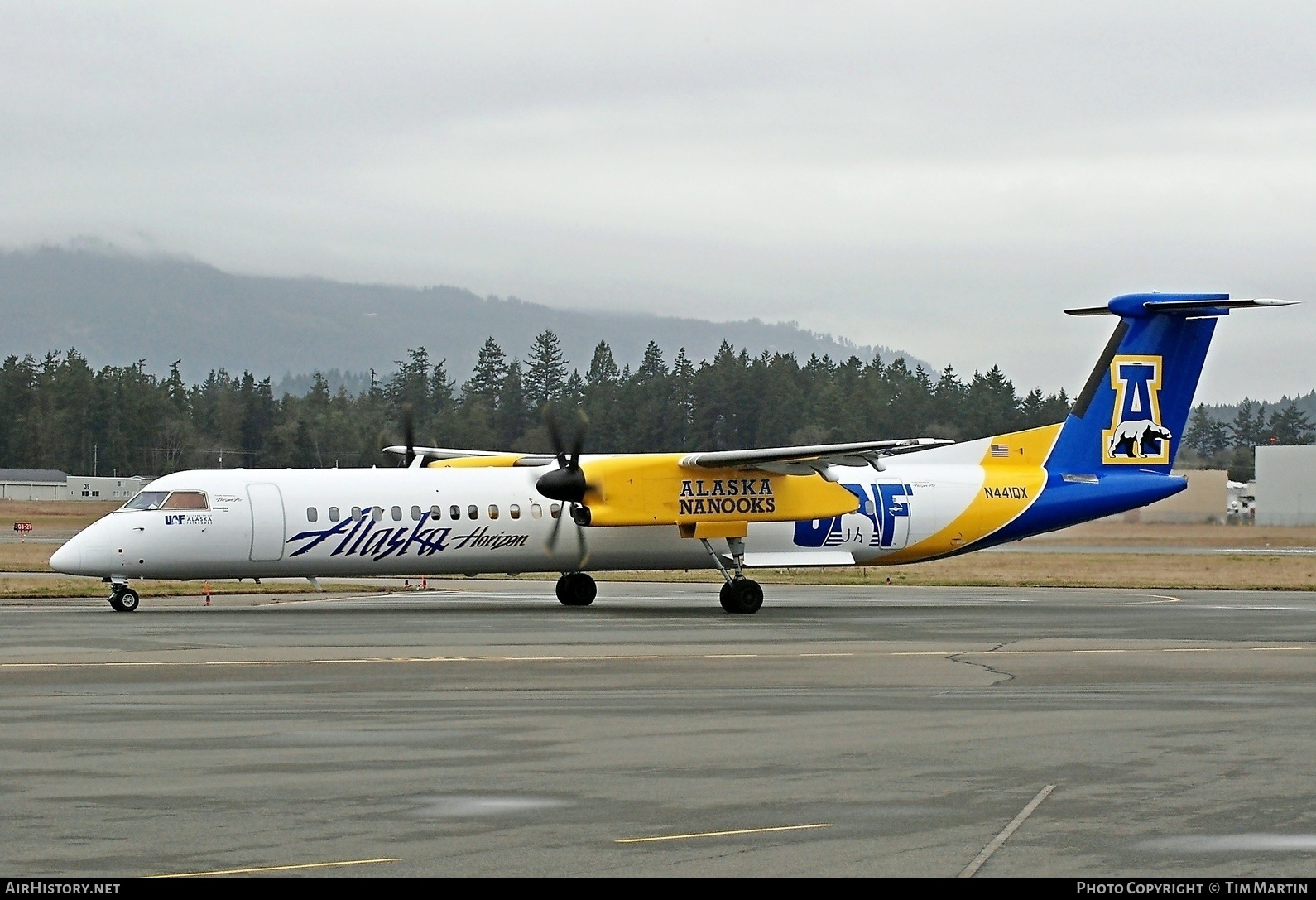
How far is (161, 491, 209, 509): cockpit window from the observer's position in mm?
27406

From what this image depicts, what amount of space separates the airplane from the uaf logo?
0.13 feet

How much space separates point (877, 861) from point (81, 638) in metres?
16.9

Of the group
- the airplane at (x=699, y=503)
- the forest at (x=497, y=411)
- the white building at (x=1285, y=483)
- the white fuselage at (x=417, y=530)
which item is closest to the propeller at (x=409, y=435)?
the airplane at (x=699, y=503)

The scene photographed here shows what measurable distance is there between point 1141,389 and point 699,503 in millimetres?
10105

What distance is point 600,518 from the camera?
2839 centimetres

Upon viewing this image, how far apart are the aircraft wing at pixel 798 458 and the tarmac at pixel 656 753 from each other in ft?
14.9

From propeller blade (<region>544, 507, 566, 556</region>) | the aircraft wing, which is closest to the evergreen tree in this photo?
propeller blade (<region>544, 507, 566, 556</region>)

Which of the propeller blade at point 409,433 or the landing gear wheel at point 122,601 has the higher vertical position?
the propeller blade at point 409,433

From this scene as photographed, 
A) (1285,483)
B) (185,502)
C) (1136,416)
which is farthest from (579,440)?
(1285,483)

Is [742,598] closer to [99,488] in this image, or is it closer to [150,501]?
[150,501]

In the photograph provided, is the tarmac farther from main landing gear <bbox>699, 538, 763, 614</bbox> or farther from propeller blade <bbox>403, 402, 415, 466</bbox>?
propeller blade <bbox>403, 402, 415, 466</bbox>

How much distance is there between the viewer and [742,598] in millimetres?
28203

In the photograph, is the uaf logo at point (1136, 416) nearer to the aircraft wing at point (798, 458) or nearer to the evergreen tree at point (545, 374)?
the aircraft wing at point (798, 458)

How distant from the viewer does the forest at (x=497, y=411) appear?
89938 millimetres
